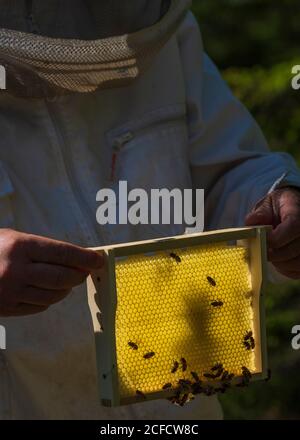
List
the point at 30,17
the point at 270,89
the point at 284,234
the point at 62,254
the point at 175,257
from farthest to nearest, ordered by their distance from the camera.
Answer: the point at 270,89 < the point at 30,17 < the point at 284,234 < the point at 175,257 < the point at 62,254

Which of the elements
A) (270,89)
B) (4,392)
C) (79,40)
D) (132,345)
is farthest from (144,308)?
(270,89)

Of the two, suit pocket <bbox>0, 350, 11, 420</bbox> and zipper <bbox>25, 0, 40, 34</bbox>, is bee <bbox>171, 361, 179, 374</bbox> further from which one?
zipper <bbox>25, 0, 40, 34</bbox>

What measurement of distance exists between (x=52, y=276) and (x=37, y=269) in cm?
3

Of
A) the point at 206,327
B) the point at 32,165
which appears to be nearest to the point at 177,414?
the point at 206,327

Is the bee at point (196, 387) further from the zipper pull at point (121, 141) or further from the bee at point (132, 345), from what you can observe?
the zipper pull at point (121, 141)

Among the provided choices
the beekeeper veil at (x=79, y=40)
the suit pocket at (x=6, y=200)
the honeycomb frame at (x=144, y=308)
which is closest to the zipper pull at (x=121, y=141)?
the beekeeper veil at (x=79, y=40)

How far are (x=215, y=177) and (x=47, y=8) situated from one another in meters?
0.49

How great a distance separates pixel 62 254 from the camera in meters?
1.90

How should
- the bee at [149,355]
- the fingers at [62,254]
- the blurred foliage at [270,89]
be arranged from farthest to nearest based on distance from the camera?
the blurred foliage at [270,89] → the bee at [149,355] → the fingers at [62,254]

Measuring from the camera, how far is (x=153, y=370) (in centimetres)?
201

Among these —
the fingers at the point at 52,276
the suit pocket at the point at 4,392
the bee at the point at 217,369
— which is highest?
the fingers at the point at 52,276

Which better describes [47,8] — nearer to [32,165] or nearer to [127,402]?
[32,165]

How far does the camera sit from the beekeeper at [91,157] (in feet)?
7.33

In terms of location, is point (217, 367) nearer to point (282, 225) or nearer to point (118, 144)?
point (282, 225)
